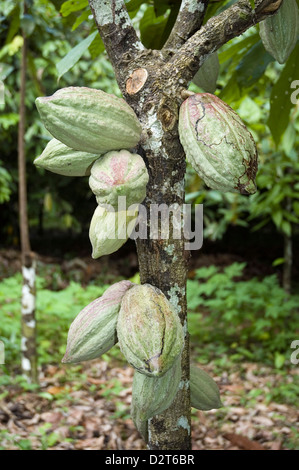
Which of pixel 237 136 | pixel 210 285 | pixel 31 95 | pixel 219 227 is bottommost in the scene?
pixel 210 285

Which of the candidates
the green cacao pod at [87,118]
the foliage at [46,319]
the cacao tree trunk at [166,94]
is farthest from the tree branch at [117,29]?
the foliage at [46,319]

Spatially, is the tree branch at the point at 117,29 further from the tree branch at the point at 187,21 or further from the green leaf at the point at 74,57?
the green leaf at the point at 74,57

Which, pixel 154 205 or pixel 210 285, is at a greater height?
pixel 154 205

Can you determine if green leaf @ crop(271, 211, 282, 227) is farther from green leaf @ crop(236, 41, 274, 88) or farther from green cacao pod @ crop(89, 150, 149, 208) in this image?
green cacao pod @ crop(89, 150, 149, 208)

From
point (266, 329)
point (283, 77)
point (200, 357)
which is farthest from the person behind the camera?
point (266, 329)

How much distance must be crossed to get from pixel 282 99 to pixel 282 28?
0.53 meters

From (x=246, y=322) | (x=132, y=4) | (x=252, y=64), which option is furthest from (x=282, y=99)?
(x=246, y=322)

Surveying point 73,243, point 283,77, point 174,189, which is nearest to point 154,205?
point 174,189

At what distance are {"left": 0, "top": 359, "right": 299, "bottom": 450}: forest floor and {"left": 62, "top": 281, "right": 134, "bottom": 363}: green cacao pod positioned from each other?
3.51ft

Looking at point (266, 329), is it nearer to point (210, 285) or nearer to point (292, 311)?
point (292, 311)

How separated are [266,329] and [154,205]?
3003 mm

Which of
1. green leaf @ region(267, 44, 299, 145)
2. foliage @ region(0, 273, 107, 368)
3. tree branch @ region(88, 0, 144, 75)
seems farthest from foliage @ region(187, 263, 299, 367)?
tree branch @ region(88, 0, 144, 75)

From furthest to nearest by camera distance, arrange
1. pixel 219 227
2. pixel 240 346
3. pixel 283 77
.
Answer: pixel 219 227 → pixel 240 346 → pixel 283 77

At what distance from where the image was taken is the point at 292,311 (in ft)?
11.6
